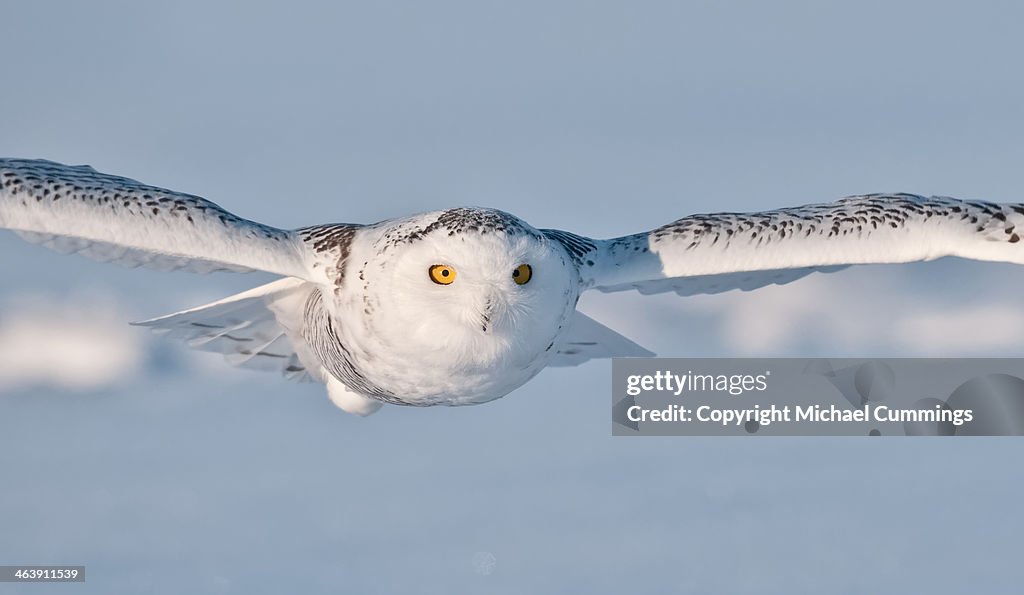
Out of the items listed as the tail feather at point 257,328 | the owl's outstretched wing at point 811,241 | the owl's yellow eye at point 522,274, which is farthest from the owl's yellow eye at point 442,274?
the tail feather at point 257,328

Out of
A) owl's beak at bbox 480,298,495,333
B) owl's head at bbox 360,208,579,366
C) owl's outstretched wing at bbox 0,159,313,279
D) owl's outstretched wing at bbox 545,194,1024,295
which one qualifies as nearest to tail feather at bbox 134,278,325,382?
owl's outstretched wing at bbox 0,159,313,279

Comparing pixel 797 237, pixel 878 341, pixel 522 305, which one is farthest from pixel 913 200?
pixel 878 341

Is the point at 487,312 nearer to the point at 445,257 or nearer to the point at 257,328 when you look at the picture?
the point at 445,257

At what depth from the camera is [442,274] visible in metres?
8.19

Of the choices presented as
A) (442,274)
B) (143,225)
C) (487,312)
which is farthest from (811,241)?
(143,225)

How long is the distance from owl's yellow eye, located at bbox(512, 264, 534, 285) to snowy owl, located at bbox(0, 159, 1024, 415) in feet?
0.03

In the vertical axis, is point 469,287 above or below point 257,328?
below

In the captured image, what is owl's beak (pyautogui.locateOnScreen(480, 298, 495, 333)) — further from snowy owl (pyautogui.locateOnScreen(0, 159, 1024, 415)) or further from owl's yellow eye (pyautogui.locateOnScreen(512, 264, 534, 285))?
owl's yellow eye (pyautogui.locateOnScreen(512, 264, 534, 285))

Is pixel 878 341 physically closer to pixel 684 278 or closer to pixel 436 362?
pixel 684 278

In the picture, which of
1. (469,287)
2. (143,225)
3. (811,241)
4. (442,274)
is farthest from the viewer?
(811,241)

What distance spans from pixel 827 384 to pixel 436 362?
233 inches

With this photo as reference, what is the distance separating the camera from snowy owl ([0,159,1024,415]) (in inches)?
326

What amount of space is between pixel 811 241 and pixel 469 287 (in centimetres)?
349

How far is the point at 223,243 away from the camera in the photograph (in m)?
9.24
